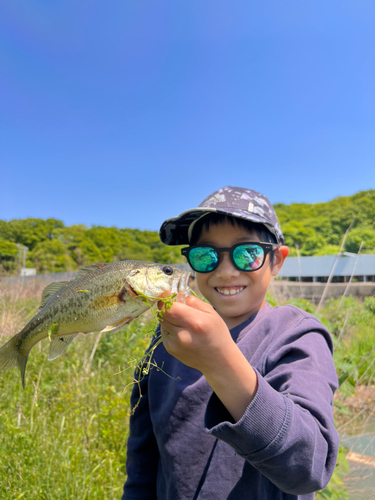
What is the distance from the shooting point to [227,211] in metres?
1.89

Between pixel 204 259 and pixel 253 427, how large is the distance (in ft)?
3.36

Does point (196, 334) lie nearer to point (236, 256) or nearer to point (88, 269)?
point (88, 269)

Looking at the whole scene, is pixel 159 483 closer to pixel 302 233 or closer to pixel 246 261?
pixel 246 261

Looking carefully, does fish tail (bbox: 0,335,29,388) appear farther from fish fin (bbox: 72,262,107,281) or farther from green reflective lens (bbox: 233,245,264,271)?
green reflective lens (bbox: 233,245,264,271)

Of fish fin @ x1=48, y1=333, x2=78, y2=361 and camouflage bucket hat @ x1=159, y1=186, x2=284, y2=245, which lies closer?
fish fin @ x1=48, y1=333, x2=78, y2=361

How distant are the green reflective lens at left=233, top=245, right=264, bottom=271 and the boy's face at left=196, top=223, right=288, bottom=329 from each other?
42mm

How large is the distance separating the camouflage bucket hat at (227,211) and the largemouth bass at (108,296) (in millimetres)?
687

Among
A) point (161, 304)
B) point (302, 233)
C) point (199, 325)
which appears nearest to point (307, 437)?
point (199, 325)

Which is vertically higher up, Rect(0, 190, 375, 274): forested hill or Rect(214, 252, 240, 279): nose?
Rect(0, 190, 375, 274): forested hill

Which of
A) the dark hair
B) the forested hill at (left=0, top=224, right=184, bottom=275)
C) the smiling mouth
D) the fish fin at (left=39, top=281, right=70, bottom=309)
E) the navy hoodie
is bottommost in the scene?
the navy hoodie

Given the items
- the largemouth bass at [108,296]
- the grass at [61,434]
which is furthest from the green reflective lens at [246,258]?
the grass at [61,434]

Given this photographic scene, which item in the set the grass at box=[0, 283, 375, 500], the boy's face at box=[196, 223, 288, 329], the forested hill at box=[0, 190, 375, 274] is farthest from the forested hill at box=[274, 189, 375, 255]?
the boy's face at box=[196, 223, 288, 329]

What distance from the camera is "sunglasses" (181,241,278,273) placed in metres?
1.93

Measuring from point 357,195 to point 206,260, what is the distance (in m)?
59.7
